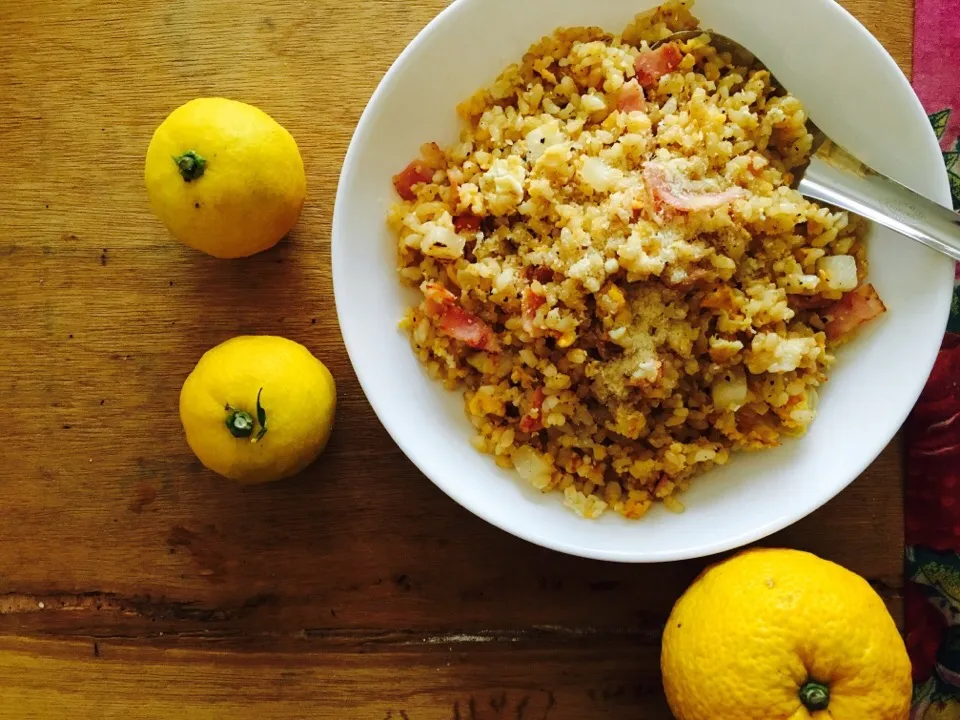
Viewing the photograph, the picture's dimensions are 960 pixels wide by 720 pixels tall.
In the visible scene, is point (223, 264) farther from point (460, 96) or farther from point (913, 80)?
point (913, 80)

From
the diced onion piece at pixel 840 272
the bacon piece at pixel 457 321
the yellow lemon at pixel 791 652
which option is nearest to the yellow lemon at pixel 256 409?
the bacon piece at pixel 457 321

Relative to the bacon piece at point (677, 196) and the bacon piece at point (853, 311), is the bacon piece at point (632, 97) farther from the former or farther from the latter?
the bacon piece at point (853, 311)

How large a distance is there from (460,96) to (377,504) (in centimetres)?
67

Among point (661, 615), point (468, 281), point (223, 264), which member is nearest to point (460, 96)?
point (468, 281)

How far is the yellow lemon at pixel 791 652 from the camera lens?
1.10m

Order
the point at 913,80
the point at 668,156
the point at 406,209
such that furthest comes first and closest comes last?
the point at 913,80 < the point at 406,209 < the point at 668,156

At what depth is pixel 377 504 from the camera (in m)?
1.40

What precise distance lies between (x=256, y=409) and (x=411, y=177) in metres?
0.41

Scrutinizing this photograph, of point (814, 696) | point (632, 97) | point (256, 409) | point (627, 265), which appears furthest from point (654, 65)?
point (814, 696)

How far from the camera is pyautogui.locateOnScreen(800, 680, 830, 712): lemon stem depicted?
1088 mm

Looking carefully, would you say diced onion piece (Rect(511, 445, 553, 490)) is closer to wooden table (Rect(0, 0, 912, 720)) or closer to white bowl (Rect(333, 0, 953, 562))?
white bowl (Rect(333, 0, 953, 562))

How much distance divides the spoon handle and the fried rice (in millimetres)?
28

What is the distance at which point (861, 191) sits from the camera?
1.16 m

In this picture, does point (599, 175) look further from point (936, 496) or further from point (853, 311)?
point (936, 496)
